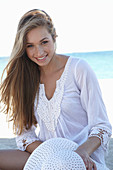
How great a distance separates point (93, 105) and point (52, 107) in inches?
13.0

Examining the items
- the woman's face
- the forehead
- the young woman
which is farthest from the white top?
the forehead

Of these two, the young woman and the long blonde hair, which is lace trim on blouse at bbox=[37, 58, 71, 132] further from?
the long blonde hair

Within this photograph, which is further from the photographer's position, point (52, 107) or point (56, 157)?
point (52, 107)

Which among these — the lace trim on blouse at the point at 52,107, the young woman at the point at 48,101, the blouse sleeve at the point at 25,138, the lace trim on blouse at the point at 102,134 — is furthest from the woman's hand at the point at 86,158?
the blouse sleeve at the point at 25,138

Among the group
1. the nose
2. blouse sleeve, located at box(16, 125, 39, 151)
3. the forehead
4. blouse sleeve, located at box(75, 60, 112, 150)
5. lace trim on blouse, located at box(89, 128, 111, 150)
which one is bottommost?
blouse sleeve, located at box(16, 125, 39, 151)

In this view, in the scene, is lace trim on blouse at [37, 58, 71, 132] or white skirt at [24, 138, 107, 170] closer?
white skirt at [24, 138, 107, 170]

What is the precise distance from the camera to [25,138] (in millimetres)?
2277

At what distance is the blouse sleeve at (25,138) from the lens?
2.24 meters

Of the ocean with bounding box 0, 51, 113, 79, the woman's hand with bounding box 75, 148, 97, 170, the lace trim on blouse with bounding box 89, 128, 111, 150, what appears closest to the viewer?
the woman's hand with bounding box 75, 148, 97, 170

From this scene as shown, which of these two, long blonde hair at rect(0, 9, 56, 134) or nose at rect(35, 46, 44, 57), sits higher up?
nose at rect(35, 46, 44, 57)

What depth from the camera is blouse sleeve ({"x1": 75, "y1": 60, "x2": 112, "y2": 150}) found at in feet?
6.36

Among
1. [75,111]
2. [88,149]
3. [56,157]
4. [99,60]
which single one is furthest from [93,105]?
[99,60]

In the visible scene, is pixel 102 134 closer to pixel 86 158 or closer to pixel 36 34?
pixel 86 158

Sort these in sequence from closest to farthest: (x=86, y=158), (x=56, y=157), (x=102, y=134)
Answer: (x=56, y=157) < (x=86, y=158) < (x=102, y=134)
